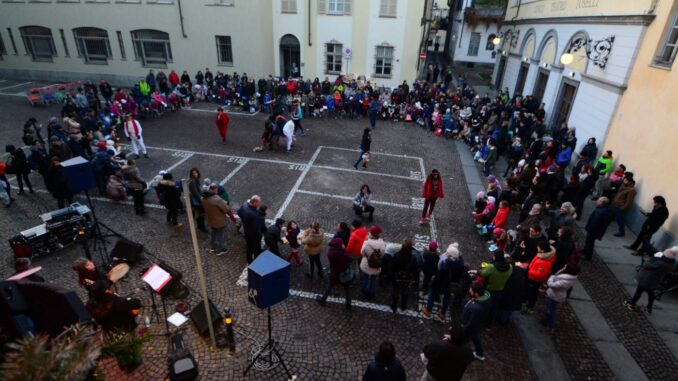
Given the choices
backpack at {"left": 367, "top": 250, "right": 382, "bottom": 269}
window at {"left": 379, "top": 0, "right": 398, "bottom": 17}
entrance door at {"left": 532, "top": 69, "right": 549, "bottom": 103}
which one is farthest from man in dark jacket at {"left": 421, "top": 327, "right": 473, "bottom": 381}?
window at {"left": 379, "top": 0, "right": 398, "bottom": 17}

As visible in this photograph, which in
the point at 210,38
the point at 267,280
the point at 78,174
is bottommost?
the point at 267,280

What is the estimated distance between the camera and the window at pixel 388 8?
74.2 ft

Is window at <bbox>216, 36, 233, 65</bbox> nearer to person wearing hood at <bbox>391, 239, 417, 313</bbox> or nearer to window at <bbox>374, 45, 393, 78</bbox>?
window at <bbox>374, 45, 393, 78</bbox>

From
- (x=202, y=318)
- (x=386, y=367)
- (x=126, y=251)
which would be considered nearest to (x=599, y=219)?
(x=386, y=367)

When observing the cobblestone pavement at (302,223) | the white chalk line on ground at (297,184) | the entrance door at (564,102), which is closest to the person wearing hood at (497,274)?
the cobblestone pavement at (302,223)

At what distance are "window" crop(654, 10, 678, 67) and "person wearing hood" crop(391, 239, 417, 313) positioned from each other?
1001 cm

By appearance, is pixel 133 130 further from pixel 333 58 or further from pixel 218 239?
pixel 333 58

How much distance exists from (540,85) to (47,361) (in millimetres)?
23093

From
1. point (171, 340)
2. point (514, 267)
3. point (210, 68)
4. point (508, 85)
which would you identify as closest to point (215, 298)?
point (171, 340)

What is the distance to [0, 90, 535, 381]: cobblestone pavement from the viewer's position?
6.50m

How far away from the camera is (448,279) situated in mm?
7020

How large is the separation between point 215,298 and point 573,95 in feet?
54.8

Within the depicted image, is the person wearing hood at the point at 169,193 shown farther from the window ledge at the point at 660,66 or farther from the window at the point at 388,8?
the window at the point at 388,8

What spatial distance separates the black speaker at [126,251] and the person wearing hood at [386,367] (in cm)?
636
